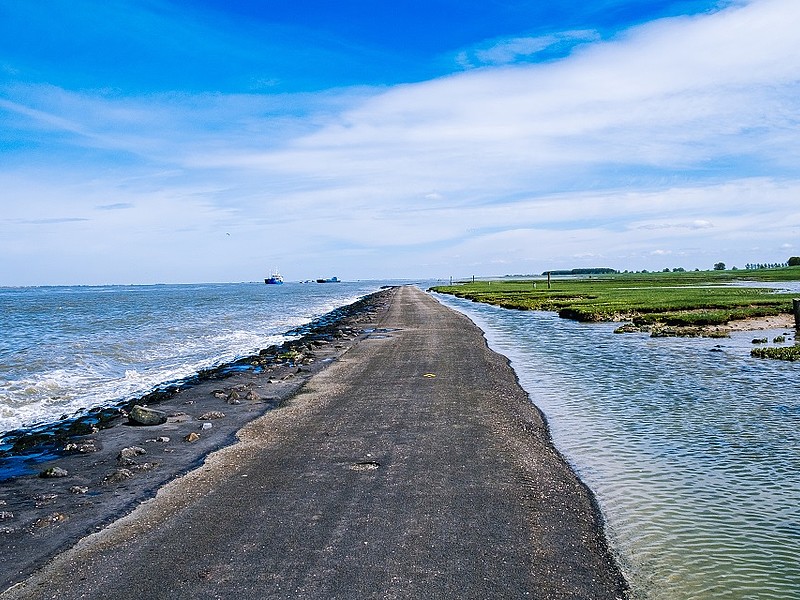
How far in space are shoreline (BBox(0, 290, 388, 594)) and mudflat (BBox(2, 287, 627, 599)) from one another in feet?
1.57

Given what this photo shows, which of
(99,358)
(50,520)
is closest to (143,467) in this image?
(50,520)

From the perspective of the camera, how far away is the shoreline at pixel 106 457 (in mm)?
8977

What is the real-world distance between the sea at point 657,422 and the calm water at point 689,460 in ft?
0.10

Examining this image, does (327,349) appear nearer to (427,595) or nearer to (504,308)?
(427,595)

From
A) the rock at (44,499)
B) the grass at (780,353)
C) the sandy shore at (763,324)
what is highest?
the sandy shore at (763,324)

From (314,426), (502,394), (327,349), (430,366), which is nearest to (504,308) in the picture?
(327,349)

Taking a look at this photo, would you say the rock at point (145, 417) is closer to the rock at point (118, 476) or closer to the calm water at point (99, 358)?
the calm water at point (99, 358)

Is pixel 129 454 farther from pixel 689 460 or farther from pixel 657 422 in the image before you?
pixel 657 422

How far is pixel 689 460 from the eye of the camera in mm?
12203

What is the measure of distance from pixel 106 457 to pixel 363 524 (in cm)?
759

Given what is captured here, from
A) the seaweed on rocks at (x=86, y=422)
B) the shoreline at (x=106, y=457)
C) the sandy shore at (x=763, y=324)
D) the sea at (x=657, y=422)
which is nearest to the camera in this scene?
the sea at (x=657, y=422)

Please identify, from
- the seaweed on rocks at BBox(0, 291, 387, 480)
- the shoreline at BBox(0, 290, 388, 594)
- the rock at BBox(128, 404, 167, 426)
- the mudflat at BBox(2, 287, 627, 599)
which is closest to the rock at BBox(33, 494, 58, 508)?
the shoreline at BBox(0, 290, 388, 594)

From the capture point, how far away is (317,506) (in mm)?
9484

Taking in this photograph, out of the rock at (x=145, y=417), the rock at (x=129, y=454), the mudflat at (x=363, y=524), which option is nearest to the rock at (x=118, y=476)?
the rock at (x=129, y=454)
